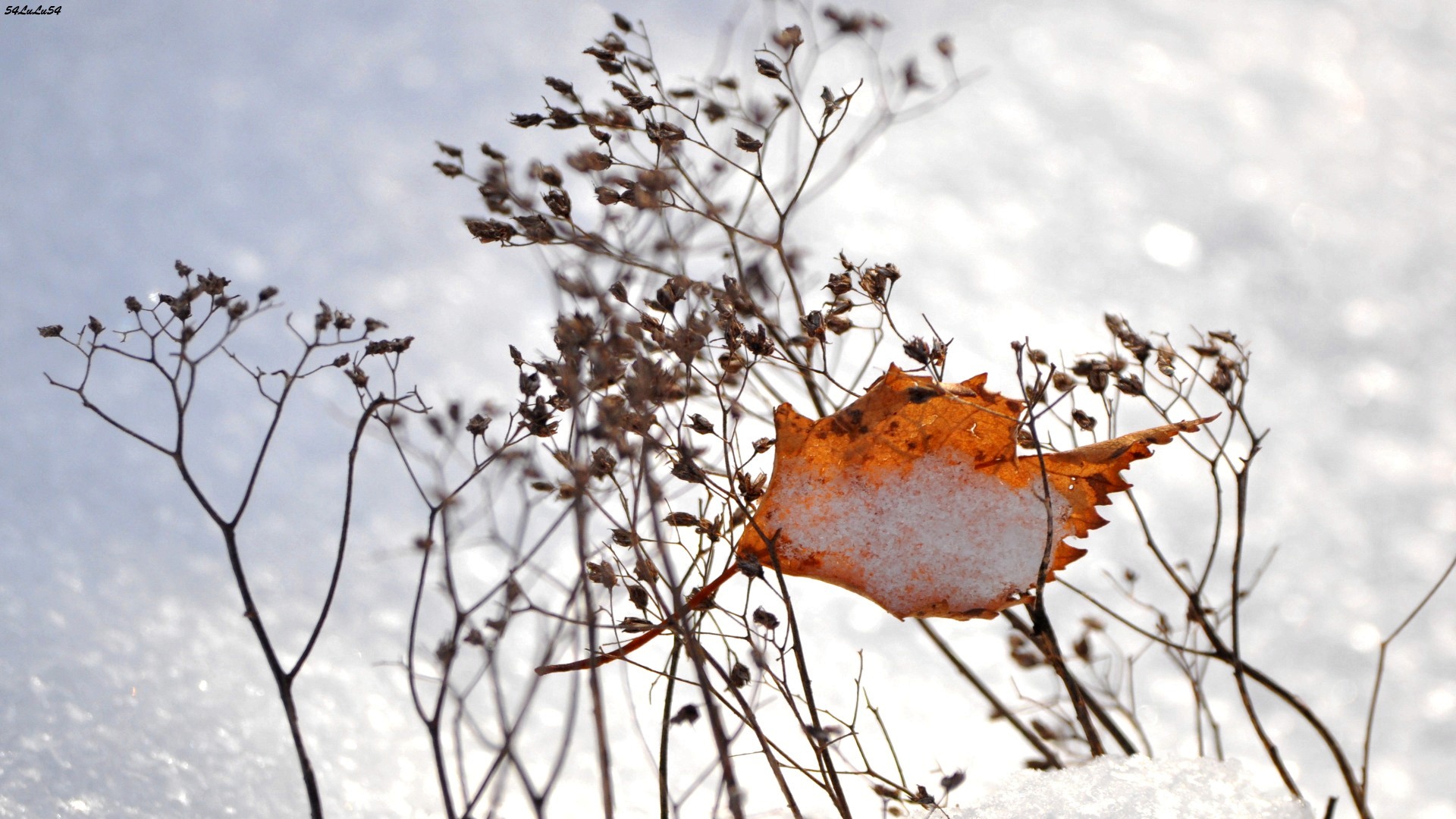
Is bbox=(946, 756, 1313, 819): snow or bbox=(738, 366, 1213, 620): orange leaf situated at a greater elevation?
bbox=(738, 366, 1213, 620): orange leaf

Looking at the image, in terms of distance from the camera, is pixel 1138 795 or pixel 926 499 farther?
pixel 1138 795

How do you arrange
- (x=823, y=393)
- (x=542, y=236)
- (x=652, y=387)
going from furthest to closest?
(x=823, y=393), (x=542, y=236), (x=652, y=387)

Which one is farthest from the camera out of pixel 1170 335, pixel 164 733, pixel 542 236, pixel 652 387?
pixel 1170 335

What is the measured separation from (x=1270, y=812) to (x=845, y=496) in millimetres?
427

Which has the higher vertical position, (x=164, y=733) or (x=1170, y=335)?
(x=1170, y=335)

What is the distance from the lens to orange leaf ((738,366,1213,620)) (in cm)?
66

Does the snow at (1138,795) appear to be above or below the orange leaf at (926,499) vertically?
below

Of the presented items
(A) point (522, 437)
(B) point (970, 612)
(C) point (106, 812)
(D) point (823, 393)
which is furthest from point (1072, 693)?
(C) point (106, 812)

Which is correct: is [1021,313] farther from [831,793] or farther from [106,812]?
[106,812]

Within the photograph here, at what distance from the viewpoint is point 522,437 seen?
2.38 feet

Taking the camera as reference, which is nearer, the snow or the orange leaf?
the orange leaf

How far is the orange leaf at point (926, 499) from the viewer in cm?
66

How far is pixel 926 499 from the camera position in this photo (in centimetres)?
67

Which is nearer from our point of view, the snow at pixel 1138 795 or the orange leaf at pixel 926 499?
the orange leaf at pixel 926 499
